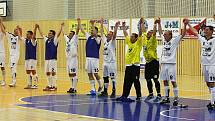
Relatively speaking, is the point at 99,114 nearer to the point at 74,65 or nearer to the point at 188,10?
the point at 74,65

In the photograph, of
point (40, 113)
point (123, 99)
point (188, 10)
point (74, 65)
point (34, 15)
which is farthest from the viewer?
point (34, 15)

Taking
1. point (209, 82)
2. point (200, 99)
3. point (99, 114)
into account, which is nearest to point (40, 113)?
point (99, 114)

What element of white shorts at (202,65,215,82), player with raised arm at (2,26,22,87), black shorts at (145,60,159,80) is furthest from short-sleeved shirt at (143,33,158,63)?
player with raised arm at (2,26,22,87)

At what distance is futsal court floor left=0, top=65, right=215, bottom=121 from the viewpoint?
411 inches

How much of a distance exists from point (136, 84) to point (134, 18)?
1309 cm

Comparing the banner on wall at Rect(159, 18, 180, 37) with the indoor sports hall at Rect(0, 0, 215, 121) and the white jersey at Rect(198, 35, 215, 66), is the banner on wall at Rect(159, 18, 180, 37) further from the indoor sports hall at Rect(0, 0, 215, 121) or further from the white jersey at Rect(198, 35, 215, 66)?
the white jersey at Rect(198, 35, 215, 66)

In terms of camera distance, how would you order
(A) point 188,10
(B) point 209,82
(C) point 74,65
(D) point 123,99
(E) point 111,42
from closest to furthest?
(B) point 209,82 < (D) point 123,99 < (E) point 111,42 < (C) point 74,65 < (A) point 188,10

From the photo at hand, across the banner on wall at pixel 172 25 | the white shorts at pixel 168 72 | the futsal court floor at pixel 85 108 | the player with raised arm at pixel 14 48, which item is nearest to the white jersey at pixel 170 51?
the white shorts at pixel 168 72

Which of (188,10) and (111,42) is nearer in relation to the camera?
(111,42)

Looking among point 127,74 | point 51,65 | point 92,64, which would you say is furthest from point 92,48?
point 51,65

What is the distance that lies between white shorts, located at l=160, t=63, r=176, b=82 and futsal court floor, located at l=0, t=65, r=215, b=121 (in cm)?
78

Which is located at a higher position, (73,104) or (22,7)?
(22,7)

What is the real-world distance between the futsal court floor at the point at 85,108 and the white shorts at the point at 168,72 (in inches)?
30.5

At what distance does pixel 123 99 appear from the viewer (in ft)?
44.3
